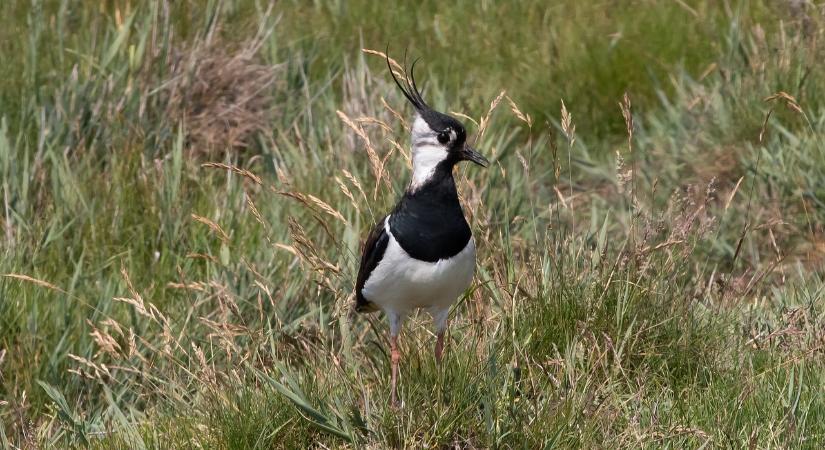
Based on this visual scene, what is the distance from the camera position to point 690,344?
436 cm

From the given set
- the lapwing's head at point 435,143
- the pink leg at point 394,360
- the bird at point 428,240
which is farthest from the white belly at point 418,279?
the lapwing's head at point 435,143

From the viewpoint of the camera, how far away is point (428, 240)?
407 centimetres

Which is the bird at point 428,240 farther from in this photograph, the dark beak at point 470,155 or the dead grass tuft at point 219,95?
the dead grass tuft at point 219,95

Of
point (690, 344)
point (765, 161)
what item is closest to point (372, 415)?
point (690, 344)

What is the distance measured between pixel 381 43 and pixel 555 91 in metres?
1.03

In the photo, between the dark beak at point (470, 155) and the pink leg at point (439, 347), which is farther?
the dark beak at point (470, 155)

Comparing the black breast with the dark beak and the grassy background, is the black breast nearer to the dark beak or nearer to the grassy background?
the dark beak

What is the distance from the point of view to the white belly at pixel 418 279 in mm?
4059

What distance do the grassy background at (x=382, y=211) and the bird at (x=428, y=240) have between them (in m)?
0.14

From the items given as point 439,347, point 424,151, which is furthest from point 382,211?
point 439,347

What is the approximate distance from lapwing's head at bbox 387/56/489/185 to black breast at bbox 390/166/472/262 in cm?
3

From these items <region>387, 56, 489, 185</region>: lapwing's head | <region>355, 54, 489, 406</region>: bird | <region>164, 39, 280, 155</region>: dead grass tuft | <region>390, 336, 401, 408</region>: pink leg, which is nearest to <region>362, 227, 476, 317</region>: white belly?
<region>355, 54, 489, 406</region>: bird

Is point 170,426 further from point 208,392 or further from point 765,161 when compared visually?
point 765,161

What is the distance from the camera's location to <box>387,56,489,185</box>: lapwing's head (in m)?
4.14
